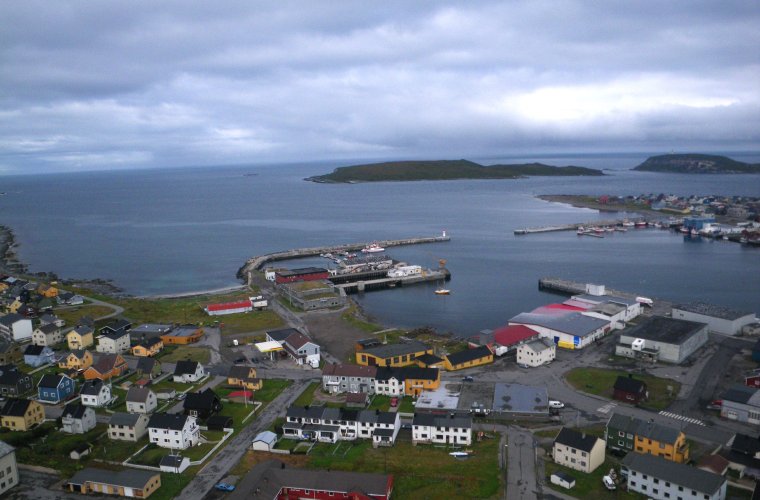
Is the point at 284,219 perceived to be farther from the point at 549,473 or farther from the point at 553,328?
the point at 549,473

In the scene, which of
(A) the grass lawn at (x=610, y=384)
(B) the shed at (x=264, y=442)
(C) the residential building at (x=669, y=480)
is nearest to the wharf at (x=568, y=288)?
(A) the grass lawn at (x=610, y=384)

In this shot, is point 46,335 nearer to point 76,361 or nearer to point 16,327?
point 16,327

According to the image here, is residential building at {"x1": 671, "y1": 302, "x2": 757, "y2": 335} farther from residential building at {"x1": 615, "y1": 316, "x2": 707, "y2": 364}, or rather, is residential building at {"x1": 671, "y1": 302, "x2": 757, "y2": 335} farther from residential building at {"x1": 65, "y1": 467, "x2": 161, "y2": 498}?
residential building at {"x1": 65, "y1": 467, "x2": 161, "y2": 498}

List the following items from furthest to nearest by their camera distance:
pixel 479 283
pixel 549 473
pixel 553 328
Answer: pixel 479 283
pixel 553 328
pixel 549 473

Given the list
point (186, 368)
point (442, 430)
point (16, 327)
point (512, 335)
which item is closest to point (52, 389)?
point (186, 368)

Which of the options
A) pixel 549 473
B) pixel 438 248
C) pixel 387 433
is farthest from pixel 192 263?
pixel 549 473

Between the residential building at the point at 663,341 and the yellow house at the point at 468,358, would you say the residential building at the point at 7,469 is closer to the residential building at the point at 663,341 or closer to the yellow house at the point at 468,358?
the yellow house at the point at 468,358

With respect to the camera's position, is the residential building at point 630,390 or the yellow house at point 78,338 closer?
the residential building at point 630,390
